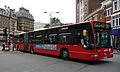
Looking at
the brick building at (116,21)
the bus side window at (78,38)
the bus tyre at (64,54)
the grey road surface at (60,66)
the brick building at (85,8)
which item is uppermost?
the brick building at (85,8)

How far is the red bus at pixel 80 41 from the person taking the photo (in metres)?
16.2

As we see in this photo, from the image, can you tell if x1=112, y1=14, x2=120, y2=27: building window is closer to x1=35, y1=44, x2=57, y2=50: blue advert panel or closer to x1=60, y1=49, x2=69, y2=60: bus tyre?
x1=35, y1=44, x2=57, y2=50: blue advert panel

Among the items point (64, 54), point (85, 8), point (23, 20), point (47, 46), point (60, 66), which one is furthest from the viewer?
point (23, 20)

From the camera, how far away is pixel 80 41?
17.2 metres

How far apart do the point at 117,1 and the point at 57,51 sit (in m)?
25.4

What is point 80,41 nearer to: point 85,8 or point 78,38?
point 78,38

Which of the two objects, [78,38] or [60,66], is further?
[78,38]

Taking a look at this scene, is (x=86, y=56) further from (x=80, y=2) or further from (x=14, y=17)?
(x=14, y=17)

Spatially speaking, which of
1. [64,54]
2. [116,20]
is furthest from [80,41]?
[116,20]

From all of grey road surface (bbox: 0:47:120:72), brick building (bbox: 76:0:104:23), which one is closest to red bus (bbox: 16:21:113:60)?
grey road surface (bbox: 0:47:120:72)

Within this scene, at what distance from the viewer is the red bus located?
16188 mm

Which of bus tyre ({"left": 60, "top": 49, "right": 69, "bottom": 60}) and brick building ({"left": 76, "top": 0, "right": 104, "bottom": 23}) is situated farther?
brick building ({"left": 76, "top": 0, "right": 104, "bottom": 23})

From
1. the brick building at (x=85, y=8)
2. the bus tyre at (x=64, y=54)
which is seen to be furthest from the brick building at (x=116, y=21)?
the bus tyre at (x=64, y=54)

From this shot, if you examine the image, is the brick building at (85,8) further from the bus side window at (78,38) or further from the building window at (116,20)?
the bus side window at (78,38)
